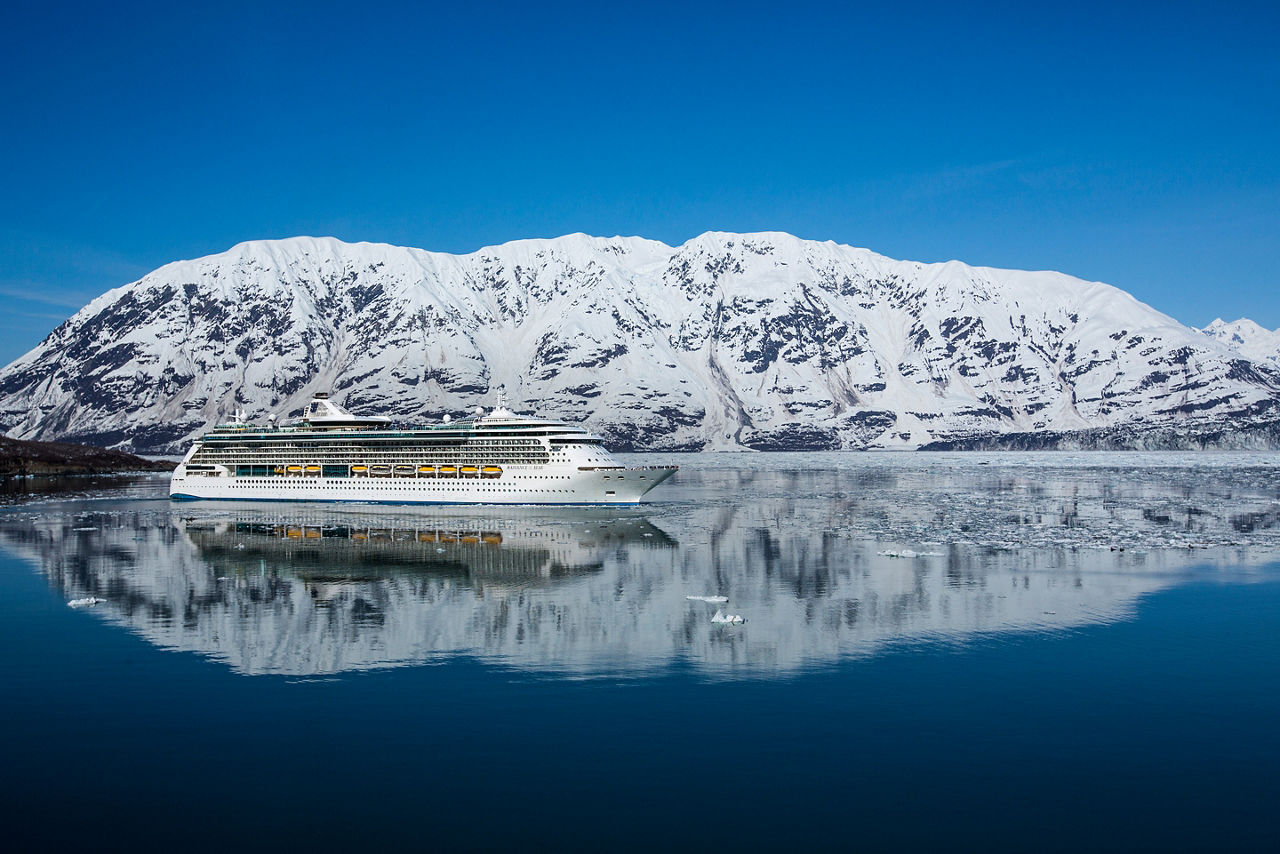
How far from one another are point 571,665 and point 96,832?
13.5 meters

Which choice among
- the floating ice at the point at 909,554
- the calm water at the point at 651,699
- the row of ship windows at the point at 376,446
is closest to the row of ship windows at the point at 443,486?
the row of ship windows at the point at 376,446

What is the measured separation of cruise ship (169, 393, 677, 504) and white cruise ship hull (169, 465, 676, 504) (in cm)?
10

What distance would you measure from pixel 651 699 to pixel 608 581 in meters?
19.0

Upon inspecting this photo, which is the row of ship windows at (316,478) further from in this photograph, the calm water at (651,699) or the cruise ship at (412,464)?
the calm water at (651,699)

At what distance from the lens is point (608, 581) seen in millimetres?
43750

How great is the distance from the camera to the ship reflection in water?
31.0 m

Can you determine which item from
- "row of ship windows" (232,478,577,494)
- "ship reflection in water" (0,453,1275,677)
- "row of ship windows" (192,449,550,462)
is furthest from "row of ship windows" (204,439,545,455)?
"ship reflection in water" (0,453,1275,677)

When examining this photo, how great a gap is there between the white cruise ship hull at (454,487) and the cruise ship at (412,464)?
0.33 feet

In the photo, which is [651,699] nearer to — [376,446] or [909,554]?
[909,554]

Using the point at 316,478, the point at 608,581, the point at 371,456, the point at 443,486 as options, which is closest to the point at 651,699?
the point at 608,581

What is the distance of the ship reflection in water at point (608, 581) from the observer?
1219 inches

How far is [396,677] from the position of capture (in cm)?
2702

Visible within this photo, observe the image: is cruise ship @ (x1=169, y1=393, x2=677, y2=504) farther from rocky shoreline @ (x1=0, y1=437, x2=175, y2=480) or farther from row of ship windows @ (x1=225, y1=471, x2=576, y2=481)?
rocky shoreline @ (x1=0, y1=437, x2=175, y2=480)

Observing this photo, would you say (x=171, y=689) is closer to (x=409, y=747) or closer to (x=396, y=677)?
(x=396, y=677)
